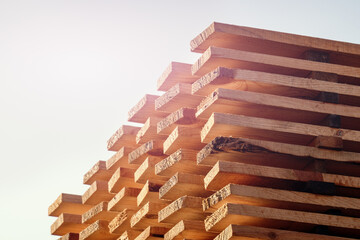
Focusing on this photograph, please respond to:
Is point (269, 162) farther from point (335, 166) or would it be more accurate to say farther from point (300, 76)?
point (300, 76)

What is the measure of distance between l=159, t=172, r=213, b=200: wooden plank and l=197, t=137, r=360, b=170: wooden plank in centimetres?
28

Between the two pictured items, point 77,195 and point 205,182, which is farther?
point 77,195

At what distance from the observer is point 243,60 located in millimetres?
4773

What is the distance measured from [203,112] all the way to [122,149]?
1.62 metres

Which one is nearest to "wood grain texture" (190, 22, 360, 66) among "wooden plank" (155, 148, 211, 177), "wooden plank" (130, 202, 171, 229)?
"wooden plank" (155, 148, 211, 177)

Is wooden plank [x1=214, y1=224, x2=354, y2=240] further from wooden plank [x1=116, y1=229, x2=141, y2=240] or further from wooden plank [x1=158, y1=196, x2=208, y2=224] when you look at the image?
wooden plank [x1=116, y1=229, x2=141, y2=240]

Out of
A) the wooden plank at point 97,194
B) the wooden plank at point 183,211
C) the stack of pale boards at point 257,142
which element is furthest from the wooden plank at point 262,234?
the wooden plank at point 97,194

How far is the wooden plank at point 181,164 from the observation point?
488cm

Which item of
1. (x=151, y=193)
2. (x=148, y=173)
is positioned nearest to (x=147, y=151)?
(x=148, y=173)

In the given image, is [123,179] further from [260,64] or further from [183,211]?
[260,64]

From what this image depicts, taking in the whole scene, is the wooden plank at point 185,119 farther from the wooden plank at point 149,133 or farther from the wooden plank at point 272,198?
the wooden plank at point 272,198

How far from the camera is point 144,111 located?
590cm

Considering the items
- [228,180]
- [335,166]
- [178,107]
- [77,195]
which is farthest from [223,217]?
[77,195]

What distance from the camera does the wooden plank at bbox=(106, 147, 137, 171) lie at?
20.2ft
